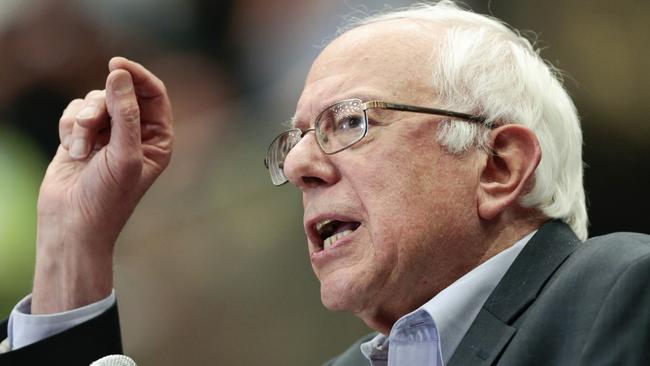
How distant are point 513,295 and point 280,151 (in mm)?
740

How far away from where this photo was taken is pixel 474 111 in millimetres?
1961

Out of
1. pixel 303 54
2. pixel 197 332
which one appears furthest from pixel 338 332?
pixel 303 54

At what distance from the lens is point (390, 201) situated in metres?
1.86

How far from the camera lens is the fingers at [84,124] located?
7.12ft

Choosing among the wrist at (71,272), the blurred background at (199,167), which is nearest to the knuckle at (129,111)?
the wrist at (71,272)

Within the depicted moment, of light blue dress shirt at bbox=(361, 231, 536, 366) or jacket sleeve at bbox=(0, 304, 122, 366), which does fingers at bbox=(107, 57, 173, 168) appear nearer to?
jacket sleeve at bbox=(0, 304, 122, 366)

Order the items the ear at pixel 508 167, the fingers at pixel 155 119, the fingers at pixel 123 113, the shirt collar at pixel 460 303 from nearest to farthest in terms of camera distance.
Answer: the shirt collar at pixel 460 303 → the ear at pixel 508 167 → the fingers at pixel 123 113 → the fingers at pixel 155 119

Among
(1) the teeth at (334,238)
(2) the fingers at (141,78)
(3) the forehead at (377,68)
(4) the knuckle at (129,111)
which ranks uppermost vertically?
(2) the fingers at (141,78)

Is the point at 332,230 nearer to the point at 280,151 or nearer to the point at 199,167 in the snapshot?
the point at 280,151

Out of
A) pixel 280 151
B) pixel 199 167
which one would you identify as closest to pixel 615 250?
pixel 280 151

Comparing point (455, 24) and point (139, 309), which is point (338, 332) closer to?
point (139, 309)

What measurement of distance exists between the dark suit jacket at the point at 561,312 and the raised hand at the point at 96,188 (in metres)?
0.22

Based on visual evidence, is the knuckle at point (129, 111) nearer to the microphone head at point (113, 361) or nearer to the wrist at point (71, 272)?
the wrist at point (71, 272)

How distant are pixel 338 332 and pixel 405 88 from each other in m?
1.87
